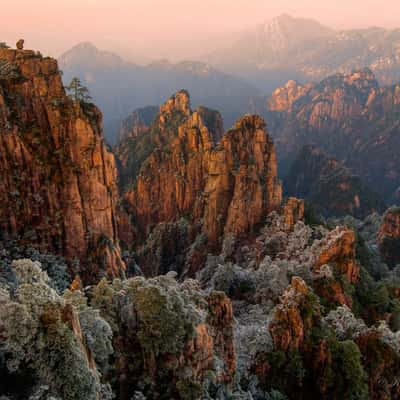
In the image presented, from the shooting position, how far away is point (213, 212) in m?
78.0

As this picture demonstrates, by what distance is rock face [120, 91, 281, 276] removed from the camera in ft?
245

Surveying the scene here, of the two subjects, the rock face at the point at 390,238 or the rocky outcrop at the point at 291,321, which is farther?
the rock face at the point at 390,238

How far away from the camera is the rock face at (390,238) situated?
294 feet

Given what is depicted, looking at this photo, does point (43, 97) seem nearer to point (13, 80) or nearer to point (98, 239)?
point (13, 80)

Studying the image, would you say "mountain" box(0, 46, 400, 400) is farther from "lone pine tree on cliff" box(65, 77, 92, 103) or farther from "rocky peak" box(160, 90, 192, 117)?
"rocky peak" box(160, 90, 192, 117)

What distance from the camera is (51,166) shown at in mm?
48656

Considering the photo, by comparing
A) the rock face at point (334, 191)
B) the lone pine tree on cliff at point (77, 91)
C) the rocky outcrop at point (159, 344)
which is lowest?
the rock face at point (334, 191)

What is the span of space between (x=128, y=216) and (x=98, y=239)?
5128 cm

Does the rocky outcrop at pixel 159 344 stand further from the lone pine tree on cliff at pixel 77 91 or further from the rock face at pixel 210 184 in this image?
the rock face at pixel 210 184

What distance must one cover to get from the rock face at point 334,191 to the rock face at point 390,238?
58897 mm

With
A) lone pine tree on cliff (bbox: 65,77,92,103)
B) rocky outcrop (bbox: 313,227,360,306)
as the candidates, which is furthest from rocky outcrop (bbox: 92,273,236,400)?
lone pine tree on cliff (bbox: 65,77,92,103)

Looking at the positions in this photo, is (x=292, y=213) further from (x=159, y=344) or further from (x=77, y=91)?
(x=159, y=344)

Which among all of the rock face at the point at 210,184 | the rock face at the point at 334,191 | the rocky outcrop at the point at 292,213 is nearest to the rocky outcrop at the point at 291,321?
the rocky outcrop at the point at 292,213

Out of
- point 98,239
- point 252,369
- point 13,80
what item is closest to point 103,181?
point 98,239
